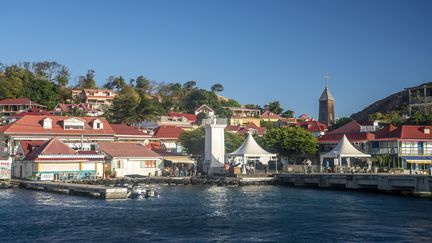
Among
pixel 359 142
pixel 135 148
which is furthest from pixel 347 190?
pixel 135 148

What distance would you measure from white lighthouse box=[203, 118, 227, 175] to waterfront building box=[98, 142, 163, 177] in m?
6.47

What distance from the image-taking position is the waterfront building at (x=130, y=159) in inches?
2643

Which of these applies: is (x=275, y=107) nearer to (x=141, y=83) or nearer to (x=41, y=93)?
(x=141, y=83)

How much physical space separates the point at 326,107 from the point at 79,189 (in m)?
91.9

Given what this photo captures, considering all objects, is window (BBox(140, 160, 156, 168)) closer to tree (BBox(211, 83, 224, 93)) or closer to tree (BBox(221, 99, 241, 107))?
tree (BBox(221, 99, 241, 107))

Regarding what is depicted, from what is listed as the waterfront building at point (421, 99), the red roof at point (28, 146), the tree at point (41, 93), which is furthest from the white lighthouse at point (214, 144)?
the tree at point (41, 93)

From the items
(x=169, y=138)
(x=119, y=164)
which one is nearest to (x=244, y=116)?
(x=169, y=138)

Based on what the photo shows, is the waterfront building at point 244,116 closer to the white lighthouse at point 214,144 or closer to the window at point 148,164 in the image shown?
the white lighthouse at point 214,144

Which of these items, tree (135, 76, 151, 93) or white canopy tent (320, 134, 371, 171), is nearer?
white canopy tent (320, 134, 371, 171)

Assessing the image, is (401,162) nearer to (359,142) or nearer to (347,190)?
(359,142)

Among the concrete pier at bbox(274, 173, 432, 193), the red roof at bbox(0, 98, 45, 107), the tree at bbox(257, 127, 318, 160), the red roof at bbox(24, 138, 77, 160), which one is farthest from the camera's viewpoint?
the red roof at bbox(0, 98, 45, 107)

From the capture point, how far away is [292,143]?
2847 inches

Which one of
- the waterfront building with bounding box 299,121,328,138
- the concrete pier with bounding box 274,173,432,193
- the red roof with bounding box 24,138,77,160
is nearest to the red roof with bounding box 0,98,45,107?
the red roof with bounding box 24,138,77,160

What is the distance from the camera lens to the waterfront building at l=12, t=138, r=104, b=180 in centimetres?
5931
